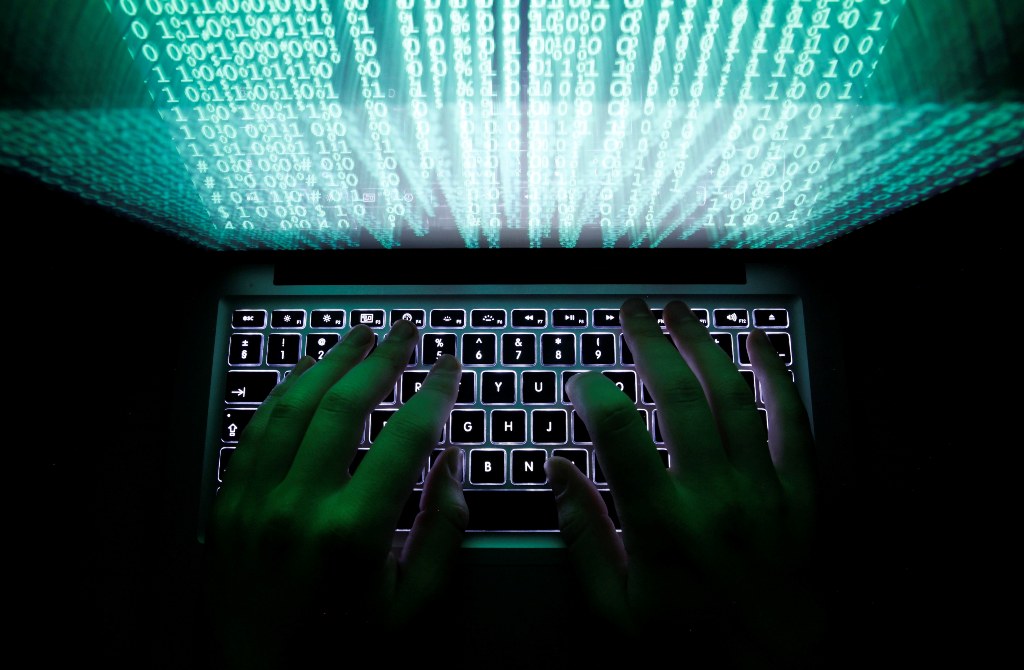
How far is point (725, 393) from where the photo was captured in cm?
56

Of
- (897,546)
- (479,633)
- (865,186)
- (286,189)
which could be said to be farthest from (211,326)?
(897,546)

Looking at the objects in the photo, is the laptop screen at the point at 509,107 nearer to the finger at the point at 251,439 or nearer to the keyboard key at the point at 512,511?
the finger at the point at 251,439

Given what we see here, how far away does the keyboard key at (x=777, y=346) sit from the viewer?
0.64 meters

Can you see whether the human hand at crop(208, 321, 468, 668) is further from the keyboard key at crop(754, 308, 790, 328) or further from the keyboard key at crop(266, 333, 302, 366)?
the keyboard key at crop(754, 308, 790, 328)

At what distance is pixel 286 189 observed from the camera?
0.53m

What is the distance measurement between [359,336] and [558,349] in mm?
282

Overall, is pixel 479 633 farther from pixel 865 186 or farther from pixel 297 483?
pixel 865 186

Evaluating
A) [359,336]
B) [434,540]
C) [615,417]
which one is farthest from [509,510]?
[359,336]

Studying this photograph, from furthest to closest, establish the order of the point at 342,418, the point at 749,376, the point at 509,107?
the point at 749,376, the point at 342,418, the point at 509,107

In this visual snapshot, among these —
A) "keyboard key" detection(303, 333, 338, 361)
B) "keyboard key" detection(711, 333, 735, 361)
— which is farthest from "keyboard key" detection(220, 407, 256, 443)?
"keyboard key" detection(711, 333, 735, 361)

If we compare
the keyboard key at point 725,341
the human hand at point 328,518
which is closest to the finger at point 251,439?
the human hand at point 328,518

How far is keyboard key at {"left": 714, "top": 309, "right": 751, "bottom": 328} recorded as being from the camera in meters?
0.66

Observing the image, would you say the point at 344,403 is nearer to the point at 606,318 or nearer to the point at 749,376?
the point at 606,318

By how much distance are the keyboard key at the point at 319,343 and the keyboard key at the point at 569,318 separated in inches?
12.8
